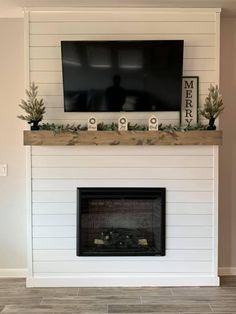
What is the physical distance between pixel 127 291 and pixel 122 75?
2009 millimetres

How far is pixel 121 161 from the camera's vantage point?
387cm

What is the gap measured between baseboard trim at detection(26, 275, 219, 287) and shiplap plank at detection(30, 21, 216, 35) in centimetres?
234

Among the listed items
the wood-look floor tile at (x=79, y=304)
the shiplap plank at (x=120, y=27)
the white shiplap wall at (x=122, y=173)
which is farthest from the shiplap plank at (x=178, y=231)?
the shiplap plank at (x=120, y=27)

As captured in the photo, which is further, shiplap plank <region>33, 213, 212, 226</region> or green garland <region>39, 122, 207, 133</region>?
shiplap plank <region>33, 213, 212, 226</region>

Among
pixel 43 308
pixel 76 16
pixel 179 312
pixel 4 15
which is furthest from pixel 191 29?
pixel 43 308

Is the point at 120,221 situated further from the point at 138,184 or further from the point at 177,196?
the point at 177,196

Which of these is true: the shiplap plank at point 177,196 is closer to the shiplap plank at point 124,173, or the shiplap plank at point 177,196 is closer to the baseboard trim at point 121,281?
the shiplap plank at point 124,173

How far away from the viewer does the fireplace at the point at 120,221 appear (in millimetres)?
3885

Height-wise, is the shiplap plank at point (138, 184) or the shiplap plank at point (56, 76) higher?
the shiplap plank at point (56, 76)

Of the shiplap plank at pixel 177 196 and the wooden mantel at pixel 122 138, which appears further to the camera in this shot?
the shiplap plank at pixel 177 196

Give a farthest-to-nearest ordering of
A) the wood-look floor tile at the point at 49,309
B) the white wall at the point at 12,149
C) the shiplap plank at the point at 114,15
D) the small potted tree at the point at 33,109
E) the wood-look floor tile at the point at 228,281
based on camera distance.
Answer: the white wall at the point at 12,149 → the wood-look floor tile at the point at 228,281 → the shiplap plank at the point at 114,15 → the small potted tree at the point at 33,109 → the wood-look floor tile at the point at 49,309

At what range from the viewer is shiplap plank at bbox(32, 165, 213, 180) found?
388 cm

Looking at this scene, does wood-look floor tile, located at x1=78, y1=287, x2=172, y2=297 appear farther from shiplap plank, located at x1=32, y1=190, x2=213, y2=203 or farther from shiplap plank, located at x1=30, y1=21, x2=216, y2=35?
shiplap plank, located at x1=30, y1=21, x2=216, y2=35

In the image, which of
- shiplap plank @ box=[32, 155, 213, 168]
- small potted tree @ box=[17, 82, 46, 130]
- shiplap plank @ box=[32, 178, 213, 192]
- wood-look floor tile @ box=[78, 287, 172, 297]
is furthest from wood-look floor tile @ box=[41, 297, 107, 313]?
small potted tree @ box=[17, 82, 46, 130]
